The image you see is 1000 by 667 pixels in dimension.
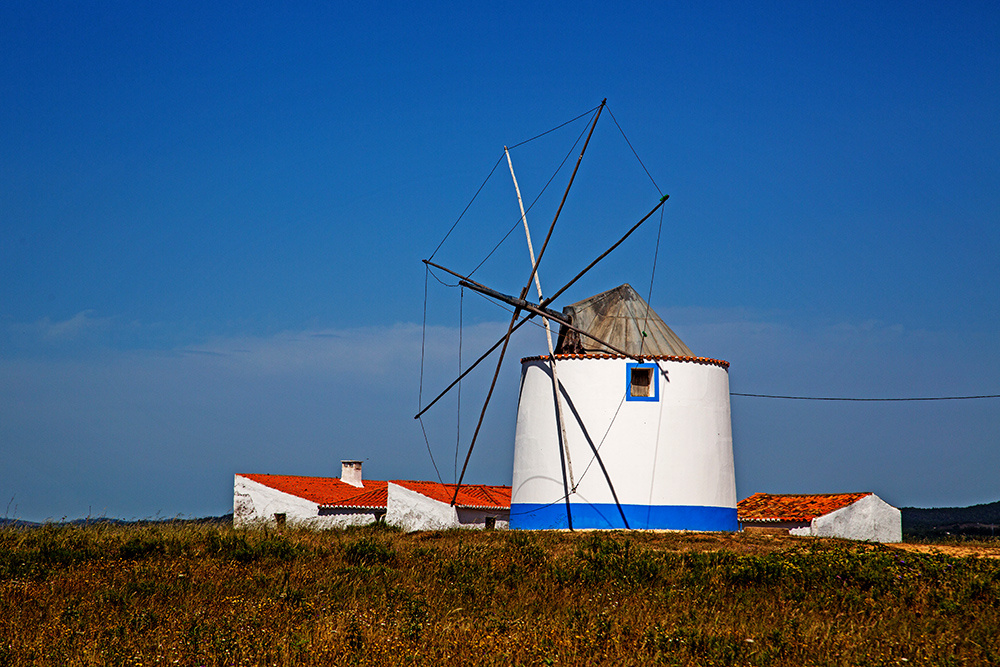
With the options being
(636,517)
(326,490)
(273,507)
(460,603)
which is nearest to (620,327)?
(636,517)

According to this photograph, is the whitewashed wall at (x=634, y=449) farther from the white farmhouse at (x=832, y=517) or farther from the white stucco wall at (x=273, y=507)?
the white stucco wall at (x=273, y=507)

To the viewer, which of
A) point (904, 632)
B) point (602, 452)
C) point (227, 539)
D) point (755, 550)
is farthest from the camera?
point (602, 452)

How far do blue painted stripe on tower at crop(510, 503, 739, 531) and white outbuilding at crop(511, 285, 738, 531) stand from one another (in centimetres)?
2

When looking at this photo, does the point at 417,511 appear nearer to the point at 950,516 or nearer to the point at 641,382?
the point at 641,382

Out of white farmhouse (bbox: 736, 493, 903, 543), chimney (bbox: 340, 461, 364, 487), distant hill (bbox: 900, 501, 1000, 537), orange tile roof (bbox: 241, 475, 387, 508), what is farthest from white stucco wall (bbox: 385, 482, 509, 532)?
distant hill (bbox: 900, 501, 1000, 537)

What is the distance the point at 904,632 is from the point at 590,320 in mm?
14899

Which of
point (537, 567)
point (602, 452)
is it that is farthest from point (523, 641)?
point (602, 452)

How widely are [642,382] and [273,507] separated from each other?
16.1 metres

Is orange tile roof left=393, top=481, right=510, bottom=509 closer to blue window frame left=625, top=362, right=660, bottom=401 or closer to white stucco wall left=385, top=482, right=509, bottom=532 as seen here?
white stucco wall left=385, top=482, right=509, bottom=532

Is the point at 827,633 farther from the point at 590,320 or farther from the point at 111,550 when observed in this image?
A: the point at 590,320

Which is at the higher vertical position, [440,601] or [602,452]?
[602,452]

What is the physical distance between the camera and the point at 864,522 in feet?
97.0

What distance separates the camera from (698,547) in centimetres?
1708

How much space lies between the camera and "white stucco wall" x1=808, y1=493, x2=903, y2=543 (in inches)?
1110
